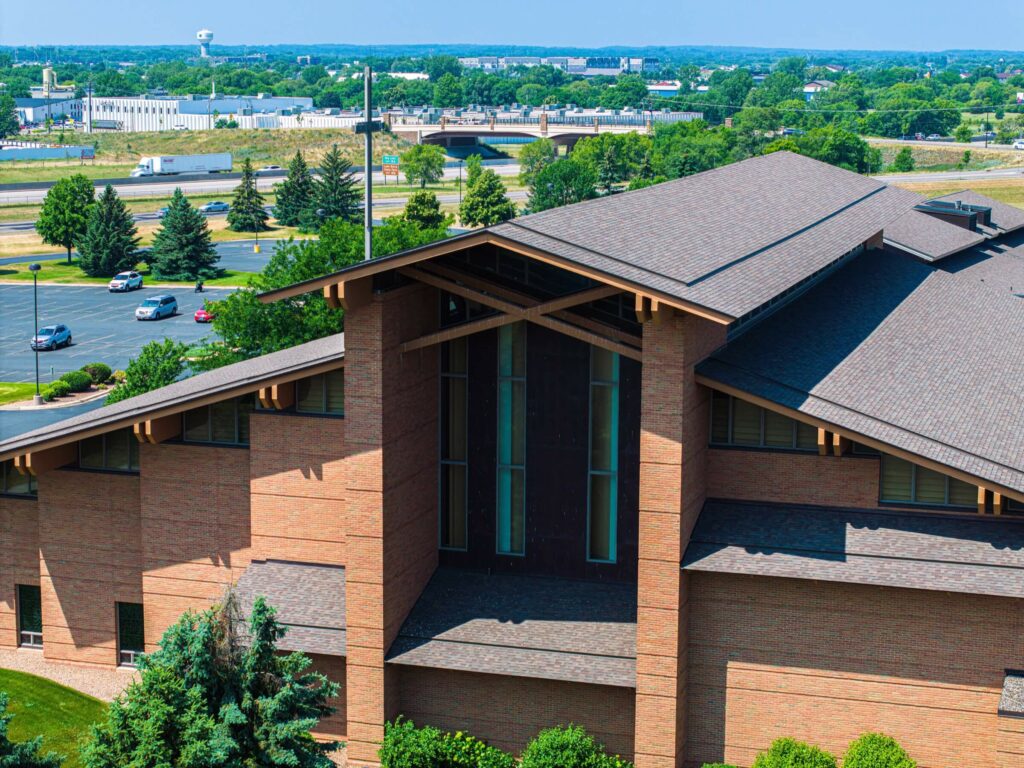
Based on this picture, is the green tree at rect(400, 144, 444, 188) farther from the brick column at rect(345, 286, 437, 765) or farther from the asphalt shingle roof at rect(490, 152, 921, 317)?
the brick column at rect(345, 286, 437, 765)

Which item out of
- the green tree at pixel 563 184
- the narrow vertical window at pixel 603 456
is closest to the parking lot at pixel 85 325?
the green tree at pixel 563 184

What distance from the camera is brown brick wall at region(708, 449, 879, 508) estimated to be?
102ft

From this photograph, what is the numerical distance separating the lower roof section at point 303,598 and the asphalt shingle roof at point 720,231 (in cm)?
962

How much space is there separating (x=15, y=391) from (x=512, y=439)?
53.2 m

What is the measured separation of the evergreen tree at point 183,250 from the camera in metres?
119

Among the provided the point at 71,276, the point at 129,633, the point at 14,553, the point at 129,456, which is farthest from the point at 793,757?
the point at 71,276

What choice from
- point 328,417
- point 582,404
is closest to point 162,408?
point 328,417

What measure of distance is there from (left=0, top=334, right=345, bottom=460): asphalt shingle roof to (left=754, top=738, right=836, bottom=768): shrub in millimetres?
12470

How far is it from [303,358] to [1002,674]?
18.1 m

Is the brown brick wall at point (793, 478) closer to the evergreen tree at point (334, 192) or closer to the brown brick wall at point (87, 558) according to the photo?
the brown brick wall at point (87, 558)

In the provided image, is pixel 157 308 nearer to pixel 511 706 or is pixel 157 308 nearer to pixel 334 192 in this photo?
pixel 334 192

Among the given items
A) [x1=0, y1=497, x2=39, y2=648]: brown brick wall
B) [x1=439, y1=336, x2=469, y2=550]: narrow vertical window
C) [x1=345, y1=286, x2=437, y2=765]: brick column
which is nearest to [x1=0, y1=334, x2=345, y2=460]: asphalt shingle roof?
[x1=345, y1=286, x2=437, y2=765]: brick column

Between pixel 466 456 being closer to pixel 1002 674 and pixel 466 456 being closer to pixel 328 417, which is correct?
pixel 328 417

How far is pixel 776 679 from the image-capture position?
30.7 m
